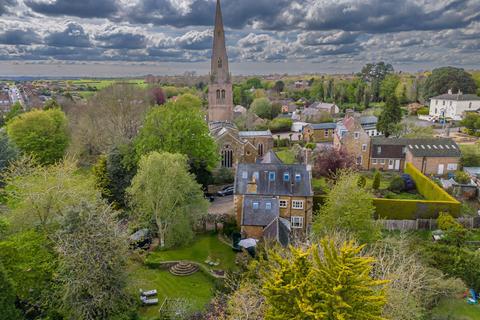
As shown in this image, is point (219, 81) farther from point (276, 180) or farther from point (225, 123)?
point (276, 180)

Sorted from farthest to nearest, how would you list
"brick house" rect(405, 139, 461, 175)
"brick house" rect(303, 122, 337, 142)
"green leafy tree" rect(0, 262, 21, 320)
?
"brick house" rect(303, 122, 337, 142), "brick house" rect(405, 139, 461, 175), "green leafy tree" rect(0, 262, 21, 320)

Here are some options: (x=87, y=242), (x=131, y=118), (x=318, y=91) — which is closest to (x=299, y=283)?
(x=87, y=242)

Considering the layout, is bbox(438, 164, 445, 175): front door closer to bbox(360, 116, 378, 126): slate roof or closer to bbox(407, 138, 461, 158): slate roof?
bbox(407, 138, 461, 158): slate roof

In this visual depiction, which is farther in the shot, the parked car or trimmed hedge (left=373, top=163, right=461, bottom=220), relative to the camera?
the parked car

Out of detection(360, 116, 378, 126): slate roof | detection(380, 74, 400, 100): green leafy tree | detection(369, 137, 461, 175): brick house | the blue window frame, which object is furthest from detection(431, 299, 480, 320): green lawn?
detection(380, 74, 400, 100): green leafy tree

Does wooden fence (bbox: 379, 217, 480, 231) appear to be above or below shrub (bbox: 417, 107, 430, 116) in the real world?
below

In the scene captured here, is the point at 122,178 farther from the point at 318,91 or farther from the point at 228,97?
the point at 318,91

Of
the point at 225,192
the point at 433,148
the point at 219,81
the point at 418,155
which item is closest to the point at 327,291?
the point at 225,192
